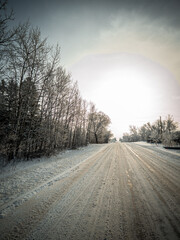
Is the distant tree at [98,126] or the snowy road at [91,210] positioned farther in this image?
the distant tree at [98,126]

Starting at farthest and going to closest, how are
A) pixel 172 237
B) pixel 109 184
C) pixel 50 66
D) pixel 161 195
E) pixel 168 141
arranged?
pixel 168 141
pixel 50 66
pixel 109 184
pixel 161 195
pixel 172 237

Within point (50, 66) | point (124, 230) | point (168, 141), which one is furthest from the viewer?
point (168, 141)

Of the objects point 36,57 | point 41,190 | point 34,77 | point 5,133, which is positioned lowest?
point 41,190

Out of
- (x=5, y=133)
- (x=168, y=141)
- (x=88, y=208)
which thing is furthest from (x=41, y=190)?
(x=168, y=141)

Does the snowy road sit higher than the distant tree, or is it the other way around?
the distant tree

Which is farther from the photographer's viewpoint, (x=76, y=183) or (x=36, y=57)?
(x=36, y=57)

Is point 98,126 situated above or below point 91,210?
above

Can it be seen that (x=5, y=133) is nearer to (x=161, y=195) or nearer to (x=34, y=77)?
(x=34, y=77)

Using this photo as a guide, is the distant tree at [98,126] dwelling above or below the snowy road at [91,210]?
above

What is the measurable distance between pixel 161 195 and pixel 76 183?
287cm

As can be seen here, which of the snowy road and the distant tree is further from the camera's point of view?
the distant tree

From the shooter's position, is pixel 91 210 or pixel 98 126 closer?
pixel 91 210

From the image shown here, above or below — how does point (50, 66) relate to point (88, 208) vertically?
above

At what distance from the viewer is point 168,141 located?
19.3 meters
